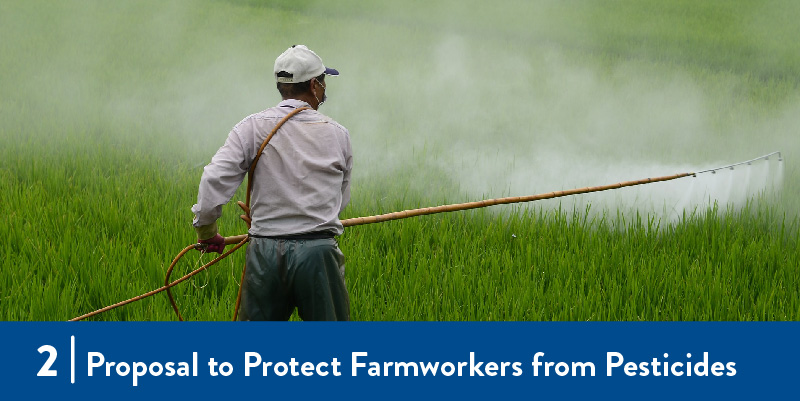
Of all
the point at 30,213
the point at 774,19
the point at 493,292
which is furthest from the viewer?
the point at 774,19

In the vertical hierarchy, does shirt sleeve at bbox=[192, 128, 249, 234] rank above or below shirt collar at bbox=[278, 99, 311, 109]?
below

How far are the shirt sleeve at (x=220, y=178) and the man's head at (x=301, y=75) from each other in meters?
0.22

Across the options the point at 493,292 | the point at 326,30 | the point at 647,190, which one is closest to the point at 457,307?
the point at 493,292

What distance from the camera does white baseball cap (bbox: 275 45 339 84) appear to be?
98.4 inches

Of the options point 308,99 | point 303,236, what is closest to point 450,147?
point 308,99

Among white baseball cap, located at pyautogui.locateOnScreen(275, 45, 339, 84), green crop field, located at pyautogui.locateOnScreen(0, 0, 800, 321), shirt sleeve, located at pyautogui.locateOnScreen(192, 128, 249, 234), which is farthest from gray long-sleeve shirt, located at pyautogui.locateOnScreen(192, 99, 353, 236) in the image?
green crop field, located at pyautogui.locateOnScreen(0, 0, 800, 321)

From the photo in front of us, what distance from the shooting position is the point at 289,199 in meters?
2.44

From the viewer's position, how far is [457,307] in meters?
3.23

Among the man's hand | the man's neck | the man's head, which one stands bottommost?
the man's hand

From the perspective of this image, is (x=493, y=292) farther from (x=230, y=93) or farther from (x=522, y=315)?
(x=230, y=93)

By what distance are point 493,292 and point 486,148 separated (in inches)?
130

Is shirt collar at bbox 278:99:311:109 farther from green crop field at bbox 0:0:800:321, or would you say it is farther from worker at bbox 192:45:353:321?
green crop field at bbox 0:0:800:321

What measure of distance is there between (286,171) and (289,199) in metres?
0.08

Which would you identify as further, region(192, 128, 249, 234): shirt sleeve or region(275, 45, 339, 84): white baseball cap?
region(275, 45, 339, 84): white baseball cap
